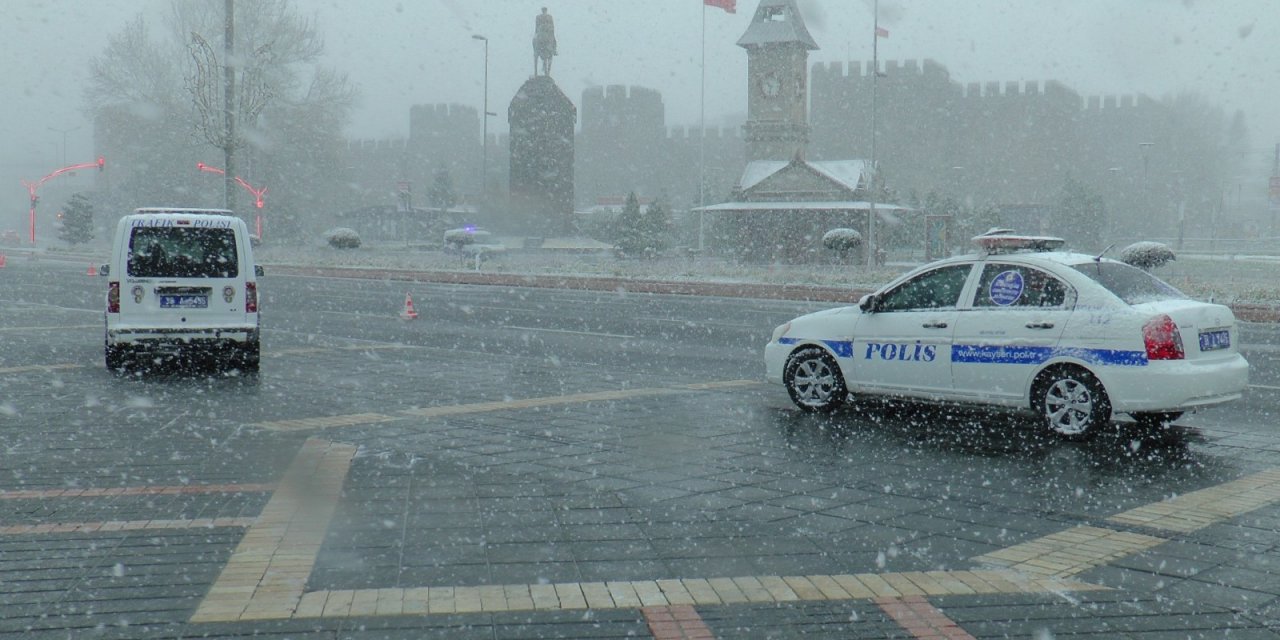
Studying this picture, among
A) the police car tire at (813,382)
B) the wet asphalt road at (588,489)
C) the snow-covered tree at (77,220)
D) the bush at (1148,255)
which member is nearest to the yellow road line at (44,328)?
the wet asphalt road at (588,489)

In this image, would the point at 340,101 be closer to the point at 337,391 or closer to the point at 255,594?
the point at 337,391

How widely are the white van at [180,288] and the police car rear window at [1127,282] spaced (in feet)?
28.3

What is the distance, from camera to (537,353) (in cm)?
1469

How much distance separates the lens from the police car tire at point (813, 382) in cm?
958

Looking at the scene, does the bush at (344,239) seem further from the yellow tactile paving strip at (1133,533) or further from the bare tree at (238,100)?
the yellow tactile paving strip at (1133,533)

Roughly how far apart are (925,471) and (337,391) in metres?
5.99

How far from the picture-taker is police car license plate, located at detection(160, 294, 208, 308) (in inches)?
485

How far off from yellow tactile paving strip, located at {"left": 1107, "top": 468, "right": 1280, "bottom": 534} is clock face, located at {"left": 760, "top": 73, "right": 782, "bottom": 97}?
231 ft

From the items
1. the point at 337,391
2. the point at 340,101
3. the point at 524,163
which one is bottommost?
the point at 337,391

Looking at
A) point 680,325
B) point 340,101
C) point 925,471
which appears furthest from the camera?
point 340,101

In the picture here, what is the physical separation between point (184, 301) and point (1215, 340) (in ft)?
33.1

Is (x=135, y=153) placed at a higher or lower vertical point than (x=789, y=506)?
higher

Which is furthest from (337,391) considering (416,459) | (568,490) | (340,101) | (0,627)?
(340,101)

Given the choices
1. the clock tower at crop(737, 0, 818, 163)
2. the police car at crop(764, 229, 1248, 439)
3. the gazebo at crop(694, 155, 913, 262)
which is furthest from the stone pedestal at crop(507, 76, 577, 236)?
the police car at crop(764, 229, 1248, 439)
